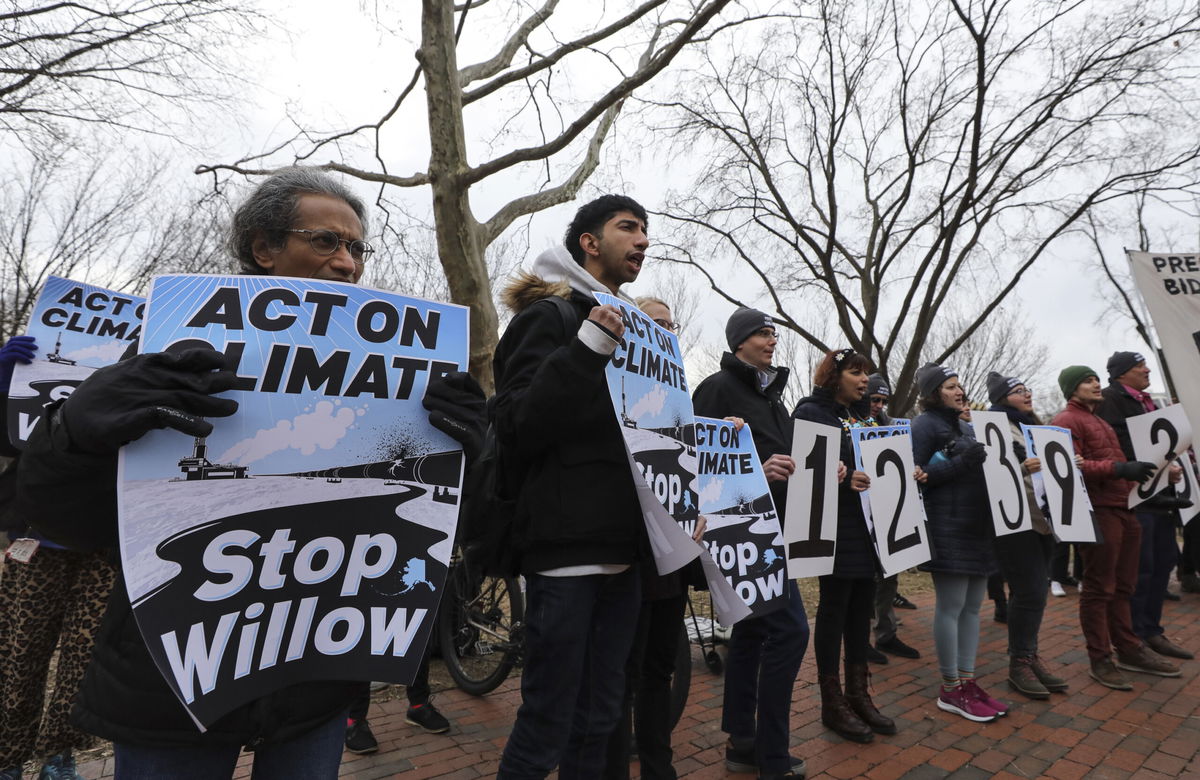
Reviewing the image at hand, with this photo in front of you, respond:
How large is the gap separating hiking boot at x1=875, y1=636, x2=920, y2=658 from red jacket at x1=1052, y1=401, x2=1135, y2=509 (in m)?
1.74

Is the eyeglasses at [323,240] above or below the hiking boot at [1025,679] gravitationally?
above

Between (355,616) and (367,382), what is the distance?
49 centimetres

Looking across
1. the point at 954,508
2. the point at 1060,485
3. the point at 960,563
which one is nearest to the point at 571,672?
the point at 960,563

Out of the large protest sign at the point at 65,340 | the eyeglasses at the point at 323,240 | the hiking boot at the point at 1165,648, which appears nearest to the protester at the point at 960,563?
the hiking boot at the point at 1165,648

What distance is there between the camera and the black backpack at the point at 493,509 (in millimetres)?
2094

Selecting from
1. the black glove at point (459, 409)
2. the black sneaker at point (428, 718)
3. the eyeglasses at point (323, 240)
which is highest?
the eyeglasses at point (323, 240)

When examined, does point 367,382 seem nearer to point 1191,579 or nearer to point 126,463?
point 126,463

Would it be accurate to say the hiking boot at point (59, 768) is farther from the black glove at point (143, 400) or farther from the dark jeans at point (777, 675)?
the dark jeans at point (777, 675)

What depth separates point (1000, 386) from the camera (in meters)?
4.87

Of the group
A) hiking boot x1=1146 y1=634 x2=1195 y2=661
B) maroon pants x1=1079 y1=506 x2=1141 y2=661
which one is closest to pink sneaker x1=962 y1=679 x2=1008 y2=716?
maroon pants x1=1079 y1=506 x2=1141 y2=661

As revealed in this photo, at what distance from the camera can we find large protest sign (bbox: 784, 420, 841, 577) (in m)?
3.36

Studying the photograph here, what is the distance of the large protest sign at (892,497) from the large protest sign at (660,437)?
152 centimetres

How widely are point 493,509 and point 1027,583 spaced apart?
3857 millimetres

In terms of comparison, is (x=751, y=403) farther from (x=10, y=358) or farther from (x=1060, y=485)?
(x=10, y=358)
